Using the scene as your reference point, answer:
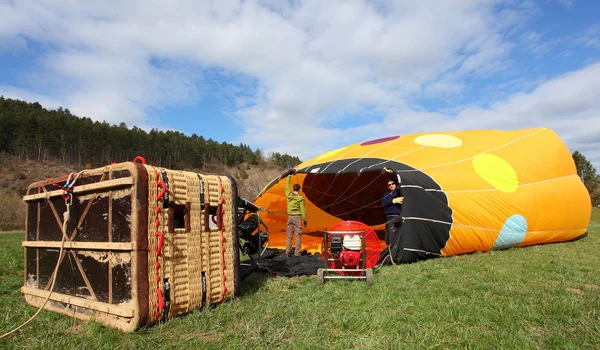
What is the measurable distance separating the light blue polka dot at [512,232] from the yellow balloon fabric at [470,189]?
0.06 ft

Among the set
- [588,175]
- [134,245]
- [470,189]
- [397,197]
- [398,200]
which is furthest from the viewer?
[588,175]

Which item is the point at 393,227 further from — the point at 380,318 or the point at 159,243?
the point at 159,243

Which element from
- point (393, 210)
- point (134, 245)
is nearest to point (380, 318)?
point (134, 245)

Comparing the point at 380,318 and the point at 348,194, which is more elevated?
the point at 348,194

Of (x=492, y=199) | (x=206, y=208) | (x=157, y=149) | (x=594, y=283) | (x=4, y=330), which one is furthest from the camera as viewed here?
(x=157, y=149)

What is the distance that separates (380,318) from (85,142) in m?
50.0

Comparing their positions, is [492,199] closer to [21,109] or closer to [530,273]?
[530,273]

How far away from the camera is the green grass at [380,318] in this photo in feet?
8.40

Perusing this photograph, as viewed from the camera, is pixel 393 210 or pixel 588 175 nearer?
pixel 393 210

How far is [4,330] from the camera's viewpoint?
296cm

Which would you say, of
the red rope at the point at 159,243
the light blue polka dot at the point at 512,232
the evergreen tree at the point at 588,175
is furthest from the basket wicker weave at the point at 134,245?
the evergreen tree at the point at 588,175

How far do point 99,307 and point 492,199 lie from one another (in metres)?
6.01

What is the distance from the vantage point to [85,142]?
4488 cm

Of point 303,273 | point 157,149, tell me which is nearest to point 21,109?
point 157,149
